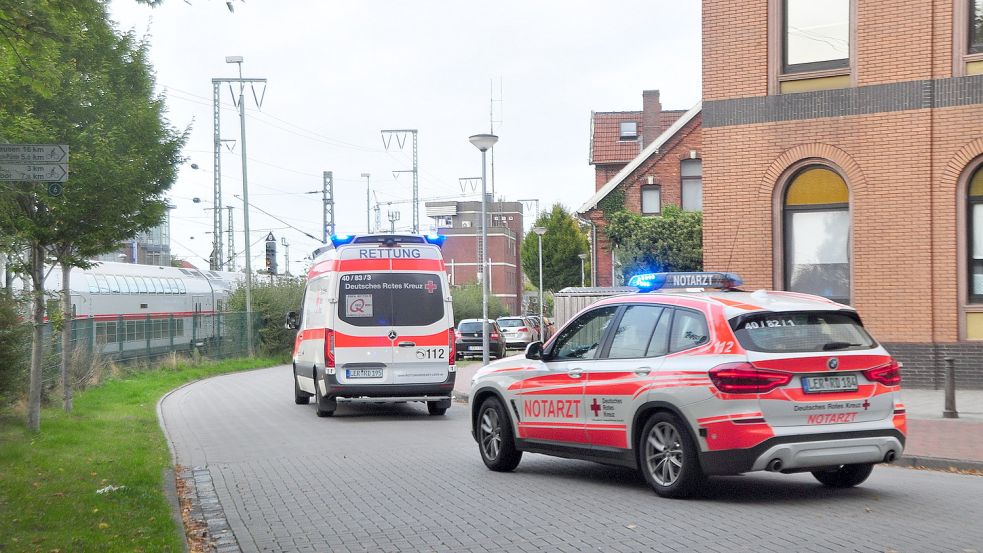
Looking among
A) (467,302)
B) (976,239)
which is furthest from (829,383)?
(467,302)

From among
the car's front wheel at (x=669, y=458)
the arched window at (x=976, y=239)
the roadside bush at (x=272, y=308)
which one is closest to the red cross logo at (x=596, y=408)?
the car's front wheel at (x=669, y=458)

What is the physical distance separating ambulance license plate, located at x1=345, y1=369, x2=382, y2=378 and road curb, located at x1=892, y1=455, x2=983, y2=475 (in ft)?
26.8

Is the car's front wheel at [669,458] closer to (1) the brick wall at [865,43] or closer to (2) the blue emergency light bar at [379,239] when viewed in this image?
(2) the blue emergency light bar at [379,239]

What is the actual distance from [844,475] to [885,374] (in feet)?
3.44

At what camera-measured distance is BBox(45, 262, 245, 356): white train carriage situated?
29984 mm

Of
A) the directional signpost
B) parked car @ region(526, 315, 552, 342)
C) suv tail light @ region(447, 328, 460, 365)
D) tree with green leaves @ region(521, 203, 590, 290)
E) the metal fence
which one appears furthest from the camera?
tree with green leaves @ region(521, 203, 590, 290)

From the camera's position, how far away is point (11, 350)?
15.4 m

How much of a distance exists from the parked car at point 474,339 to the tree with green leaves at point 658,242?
217 inches

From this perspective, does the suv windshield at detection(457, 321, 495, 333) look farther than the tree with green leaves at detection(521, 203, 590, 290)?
No

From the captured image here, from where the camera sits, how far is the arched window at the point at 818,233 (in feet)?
66.1

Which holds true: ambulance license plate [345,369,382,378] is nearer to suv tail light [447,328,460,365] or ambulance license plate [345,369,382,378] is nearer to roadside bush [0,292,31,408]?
suv tail light [447,328,460,365]

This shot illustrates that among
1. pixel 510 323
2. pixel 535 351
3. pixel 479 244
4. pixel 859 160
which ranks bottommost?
pixel 510 323

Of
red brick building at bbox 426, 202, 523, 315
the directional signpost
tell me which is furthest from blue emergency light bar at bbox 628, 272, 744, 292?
red brick building at bbox 426, 202, 523, 315

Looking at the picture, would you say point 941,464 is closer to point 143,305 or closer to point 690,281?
point 690,281
